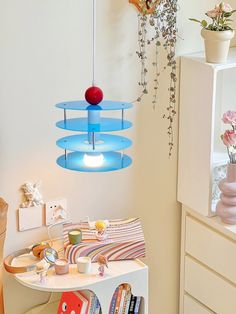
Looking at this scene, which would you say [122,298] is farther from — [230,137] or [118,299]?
[230,137]

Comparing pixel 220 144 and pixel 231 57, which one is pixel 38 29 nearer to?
pixel 231 57

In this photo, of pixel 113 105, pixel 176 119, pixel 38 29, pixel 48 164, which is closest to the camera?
pixel 113 105

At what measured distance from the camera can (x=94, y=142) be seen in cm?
219

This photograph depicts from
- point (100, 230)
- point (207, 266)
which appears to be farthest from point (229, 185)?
point (100, 230)

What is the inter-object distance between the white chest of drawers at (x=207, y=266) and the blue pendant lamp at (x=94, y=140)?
2.37 ft

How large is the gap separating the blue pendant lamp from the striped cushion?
43 centimetres

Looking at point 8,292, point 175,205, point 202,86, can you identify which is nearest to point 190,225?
point 175,205

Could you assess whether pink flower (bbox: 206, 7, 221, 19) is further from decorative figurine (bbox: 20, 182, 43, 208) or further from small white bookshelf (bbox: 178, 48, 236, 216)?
decorative figurine (bbox: 20, 182, 43, 208)

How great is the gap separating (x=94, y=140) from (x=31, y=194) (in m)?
0.54

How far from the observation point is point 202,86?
273 centimetres

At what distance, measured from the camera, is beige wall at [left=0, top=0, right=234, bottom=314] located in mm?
2486

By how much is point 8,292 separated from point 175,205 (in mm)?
819

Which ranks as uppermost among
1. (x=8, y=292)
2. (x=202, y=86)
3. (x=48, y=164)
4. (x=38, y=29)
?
(x=38, y=29)

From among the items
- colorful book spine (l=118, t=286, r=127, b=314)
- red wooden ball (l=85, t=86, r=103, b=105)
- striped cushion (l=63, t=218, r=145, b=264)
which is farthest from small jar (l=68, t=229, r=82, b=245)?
red wooden ball (l=85, t=86, r=103, b=105)
